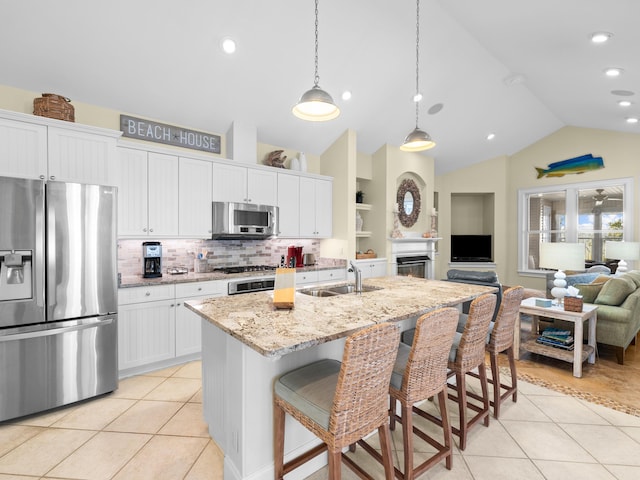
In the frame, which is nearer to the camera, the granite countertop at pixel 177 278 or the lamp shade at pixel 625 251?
the granite countertop at pixel 177 278

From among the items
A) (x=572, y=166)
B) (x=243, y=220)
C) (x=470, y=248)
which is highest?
(x=572, y=166)

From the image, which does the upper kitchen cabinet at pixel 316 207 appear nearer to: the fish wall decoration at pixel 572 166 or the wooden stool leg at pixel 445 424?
the wooden stool leg at pixel 445 424

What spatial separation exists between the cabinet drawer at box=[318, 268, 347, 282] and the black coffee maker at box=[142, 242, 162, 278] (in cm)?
208

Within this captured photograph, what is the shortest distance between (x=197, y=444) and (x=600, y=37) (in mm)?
4850

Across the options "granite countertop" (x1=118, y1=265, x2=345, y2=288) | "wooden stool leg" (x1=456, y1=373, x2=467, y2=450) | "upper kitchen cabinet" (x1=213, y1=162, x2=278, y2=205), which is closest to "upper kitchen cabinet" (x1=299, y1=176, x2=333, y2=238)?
"upper kitchen cabinet" (x1=213, y1=162, x2=278, y2=205)

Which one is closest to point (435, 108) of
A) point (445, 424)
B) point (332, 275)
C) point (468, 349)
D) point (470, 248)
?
point (332, 275)

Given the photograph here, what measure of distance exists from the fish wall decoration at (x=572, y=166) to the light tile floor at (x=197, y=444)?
17.8 ft

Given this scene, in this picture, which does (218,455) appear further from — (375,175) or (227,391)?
(375,175)

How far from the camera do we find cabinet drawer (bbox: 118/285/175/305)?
3.04 meters

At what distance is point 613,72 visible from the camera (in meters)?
3.76

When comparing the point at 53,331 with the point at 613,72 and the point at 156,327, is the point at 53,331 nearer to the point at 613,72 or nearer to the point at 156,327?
the point at 156,327

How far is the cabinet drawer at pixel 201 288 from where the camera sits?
338 cm

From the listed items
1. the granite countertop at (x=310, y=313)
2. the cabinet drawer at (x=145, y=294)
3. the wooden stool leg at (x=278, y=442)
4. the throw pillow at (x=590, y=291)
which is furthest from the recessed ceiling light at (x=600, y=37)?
the cabinet drawer at (x=145, y=294)

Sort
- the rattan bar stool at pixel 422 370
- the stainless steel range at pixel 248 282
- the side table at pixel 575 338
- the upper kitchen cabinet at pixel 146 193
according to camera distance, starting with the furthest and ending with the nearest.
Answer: the stainless steel range at pixel 248 282 < the upper kitchen cabinet at pixel 146 193 < the side table at pixel 575 338 < the rattan bar stool at pixel 422 370
